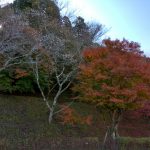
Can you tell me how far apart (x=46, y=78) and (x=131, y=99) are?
7.74 metres

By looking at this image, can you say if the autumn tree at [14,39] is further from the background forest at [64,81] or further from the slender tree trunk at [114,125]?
the slender tree trunk at [114,125]

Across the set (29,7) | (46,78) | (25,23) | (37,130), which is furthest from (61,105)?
(29,7)

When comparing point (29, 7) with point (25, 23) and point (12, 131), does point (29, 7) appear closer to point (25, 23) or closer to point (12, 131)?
point (25, 23)

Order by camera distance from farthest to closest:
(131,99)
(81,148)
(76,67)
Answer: (76,67)
(131,99)
(81,148)

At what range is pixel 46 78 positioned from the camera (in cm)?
2728

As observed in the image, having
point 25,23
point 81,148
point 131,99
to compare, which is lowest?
point 81,148

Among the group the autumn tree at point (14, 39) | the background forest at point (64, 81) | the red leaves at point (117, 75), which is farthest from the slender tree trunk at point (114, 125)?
the autumn tree at point (14, 39)

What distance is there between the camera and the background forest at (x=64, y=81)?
21250 mm

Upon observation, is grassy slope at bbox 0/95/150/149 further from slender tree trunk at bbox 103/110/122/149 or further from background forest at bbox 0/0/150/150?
slender tree trunk at bbox 103/110/122/149

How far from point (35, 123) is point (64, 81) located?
9.53 ft

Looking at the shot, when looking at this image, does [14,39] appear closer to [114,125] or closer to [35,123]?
[35,123]

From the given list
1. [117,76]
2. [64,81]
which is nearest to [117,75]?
[117,76]

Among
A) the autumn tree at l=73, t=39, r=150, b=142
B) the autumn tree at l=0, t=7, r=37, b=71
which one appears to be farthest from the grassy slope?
the autumn tree at l=73, t=39, r=150, b=142

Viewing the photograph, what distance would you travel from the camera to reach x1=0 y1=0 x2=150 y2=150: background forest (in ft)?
69.7
